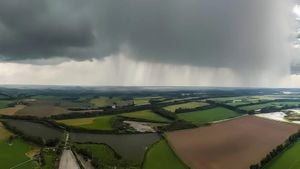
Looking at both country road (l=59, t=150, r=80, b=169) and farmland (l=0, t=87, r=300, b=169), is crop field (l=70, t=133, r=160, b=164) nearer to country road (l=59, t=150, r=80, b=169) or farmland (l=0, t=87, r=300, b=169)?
farmland (l=0, t=87, r=300, b=169)

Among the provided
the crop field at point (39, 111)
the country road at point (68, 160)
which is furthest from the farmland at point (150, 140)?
the crop field at point (39, 111)

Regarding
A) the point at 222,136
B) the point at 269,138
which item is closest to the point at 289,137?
the point at 269,138

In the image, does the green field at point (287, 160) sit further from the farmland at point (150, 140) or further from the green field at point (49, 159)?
the green field at point (49, 159)

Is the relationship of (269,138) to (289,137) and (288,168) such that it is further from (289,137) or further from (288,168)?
(288,168)

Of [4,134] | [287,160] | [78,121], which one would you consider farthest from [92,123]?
[287,160]

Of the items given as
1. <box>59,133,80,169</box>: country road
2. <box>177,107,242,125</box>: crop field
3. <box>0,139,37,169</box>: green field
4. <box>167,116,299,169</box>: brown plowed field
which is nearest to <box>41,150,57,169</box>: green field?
<box>59,133,80,169</box>: country road

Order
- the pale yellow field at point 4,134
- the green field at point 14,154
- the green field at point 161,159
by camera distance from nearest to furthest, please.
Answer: the green field at point 14,154 < the green field at point 161,159 < the pale yellow field at point 4,134
